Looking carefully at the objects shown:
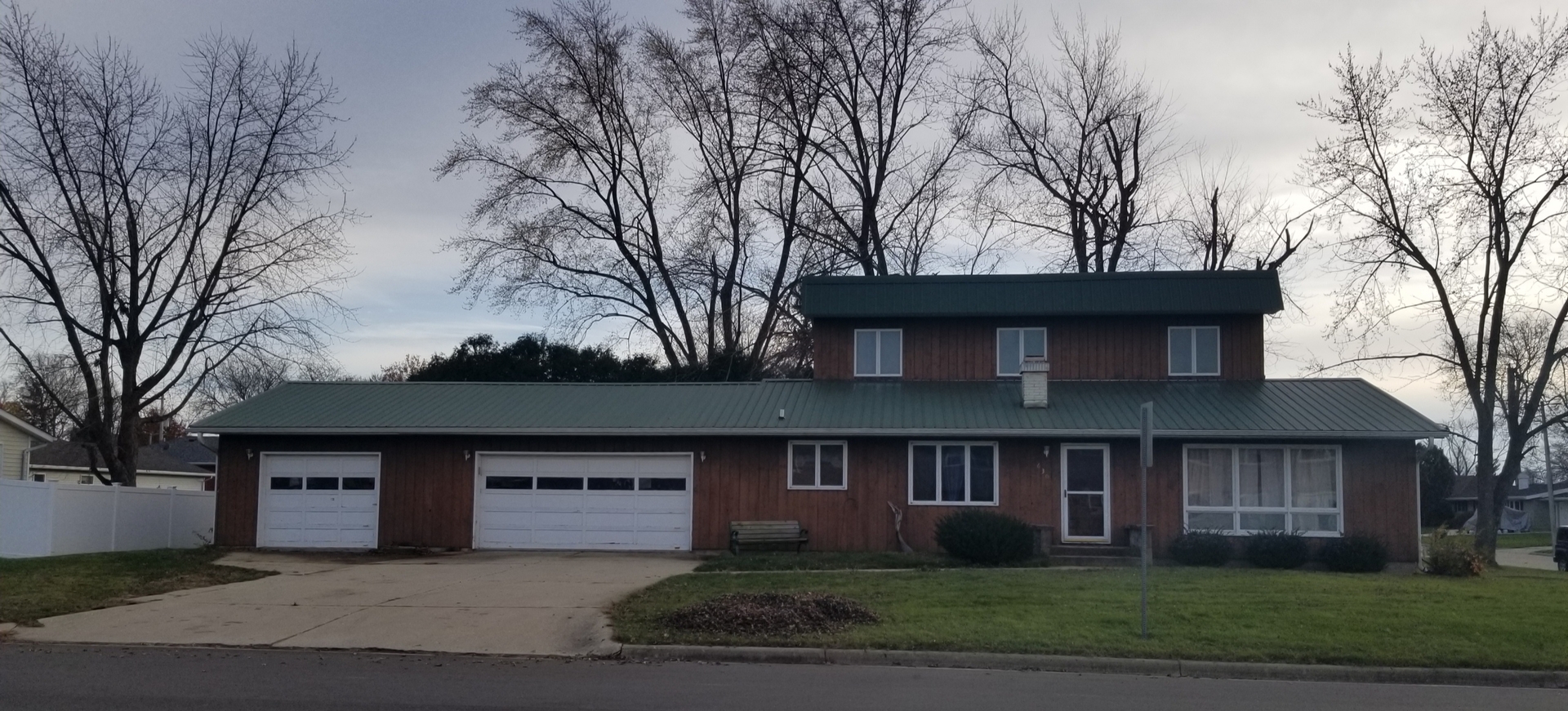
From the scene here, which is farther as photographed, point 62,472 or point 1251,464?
point 62,472

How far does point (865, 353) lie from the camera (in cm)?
2819

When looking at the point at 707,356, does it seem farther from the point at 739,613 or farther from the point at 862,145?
the point at 739,613

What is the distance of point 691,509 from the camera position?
81.6 ft

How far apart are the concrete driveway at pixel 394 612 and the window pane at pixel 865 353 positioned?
27.9 ft

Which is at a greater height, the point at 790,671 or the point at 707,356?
the point at 707,356

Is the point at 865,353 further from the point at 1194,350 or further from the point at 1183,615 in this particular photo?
the point at 1183,615

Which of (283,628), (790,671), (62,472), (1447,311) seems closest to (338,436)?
(283,628)

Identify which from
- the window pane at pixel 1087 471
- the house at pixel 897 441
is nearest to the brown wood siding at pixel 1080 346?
the house at pixel 897 441

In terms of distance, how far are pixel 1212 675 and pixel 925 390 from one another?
1526 cm

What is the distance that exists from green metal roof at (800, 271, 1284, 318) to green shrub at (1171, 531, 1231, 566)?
6.23 meters

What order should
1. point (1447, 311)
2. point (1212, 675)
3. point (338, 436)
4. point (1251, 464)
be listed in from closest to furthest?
point (1212, 675)
point (1251, 464)
point (338, 436)
point (1447, 311)

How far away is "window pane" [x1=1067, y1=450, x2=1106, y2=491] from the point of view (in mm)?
23828

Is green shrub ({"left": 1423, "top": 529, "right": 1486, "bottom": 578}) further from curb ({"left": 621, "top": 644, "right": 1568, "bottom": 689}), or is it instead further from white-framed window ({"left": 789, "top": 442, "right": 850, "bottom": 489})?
white-framed window ({"left": 789, "top": 442, "right": 850, "bottom": 489})

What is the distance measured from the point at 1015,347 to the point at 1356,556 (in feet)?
27.8
